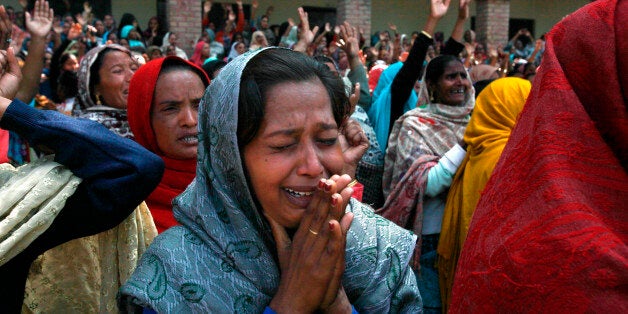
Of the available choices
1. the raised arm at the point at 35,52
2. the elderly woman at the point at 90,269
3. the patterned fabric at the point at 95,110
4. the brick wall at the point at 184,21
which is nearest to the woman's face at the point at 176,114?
the elderly woman at the point at 90,269

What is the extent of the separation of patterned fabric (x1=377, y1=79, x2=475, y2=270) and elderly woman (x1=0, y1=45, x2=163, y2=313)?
192cm

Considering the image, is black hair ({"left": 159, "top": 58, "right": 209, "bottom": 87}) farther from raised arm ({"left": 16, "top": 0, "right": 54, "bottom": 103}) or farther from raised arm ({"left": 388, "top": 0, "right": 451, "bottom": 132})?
raised arm ({"left": 388, "top": 0, "right": 451, "bottom": 132})

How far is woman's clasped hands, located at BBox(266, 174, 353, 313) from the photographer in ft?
Result: 4.05

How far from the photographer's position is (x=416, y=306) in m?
1.50

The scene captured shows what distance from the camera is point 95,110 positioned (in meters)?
3.02

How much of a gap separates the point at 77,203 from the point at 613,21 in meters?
1.28

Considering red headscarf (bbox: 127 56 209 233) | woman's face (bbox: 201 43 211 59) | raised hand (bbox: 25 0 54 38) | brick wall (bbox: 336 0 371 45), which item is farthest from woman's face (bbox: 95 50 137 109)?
brick wall (bbox: 336 0 371 45)

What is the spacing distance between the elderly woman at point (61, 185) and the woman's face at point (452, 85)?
8.54ft

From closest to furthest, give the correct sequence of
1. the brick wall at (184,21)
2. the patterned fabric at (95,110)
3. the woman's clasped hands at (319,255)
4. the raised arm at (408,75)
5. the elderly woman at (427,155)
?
the woman's clasped hands at (319,255)
the patterned fabric at (95,110)
the elderly woman at (427,155)
the raised arm at (408,75)
the brick wall at (184,21)

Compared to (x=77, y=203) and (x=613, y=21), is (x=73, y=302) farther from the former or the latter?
(x=613, y=21)

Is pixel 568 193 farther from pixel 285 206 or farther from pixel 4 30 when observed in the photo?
pixel 4 30

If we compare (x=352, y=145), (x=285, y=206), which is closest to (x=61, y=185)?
(x=285, y=206)

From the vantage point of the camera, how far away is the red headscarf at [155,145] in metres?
2.21

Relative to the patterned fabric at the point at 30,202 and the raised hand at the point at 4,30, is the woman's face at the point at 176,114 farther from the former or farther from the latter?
the raised hand at the point at 4,30
